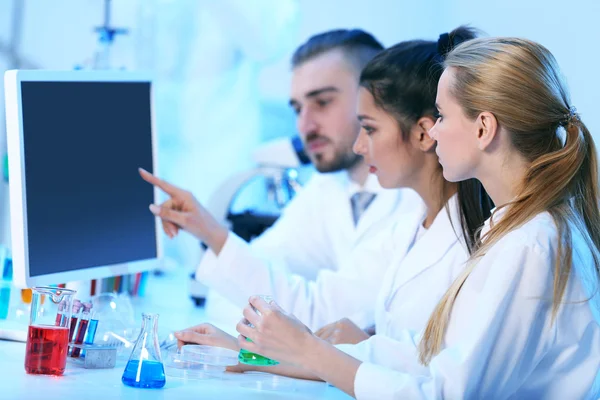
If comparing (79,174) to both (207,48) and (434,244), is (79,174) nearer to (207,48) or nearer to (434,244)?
(434,244)

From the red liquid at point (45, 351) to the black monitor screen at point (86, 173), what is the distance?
0.72 feet

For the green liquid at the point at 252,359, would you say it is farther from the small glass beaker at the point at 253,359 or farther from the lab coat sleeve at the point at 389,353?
the lab coat sleeve at the point at 389,353

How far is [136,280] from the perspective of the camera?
232cm

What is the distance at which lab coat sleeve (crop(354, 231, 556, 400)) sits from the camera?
1253 millimetres

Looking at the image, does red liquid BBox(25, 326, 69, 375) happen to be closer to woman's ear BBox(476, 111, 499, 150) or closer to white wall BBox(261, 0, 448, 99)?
woman's ear BBox(476, 111, 499, 150)

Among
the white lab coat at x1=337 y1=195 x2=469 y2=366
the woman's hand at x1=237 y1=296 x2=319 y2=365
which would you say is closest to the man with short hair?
the white lab coat at x1=337 y1=195 x2=469 y2=366

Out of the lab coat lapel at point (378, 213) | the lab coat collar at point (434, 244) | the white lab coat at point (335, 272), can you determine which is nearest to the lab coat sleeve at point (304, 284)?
the white lab coat at point (335, 272)

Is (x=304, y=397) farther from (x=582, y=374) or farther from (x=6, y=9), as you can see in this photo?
(x=6, y=9)

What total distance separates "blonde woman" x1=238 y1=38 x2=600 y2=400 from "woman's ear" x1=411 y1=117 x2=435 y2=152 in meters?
0.39

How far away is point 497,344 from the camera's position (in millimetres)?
1264

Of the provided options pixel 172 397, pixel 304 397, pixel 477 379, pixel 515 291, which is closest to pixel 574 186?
pixel 515 291

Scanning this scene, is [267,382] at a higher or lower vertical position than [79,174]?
lower

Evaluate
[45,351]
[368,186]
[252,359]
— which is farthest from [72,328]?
[368,186]

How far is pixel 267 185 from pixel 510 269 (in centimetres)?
192
